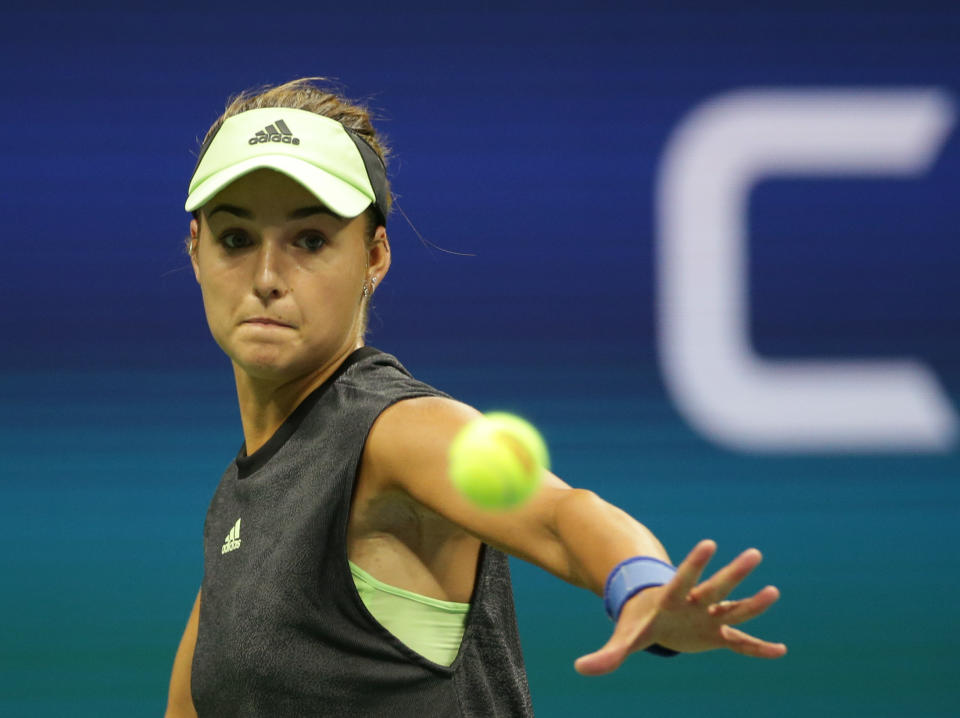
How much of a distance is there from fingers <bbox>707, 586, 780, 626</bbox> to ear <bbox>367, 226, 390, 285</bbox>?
2.54 feet

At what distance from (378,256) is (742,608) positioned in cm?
83

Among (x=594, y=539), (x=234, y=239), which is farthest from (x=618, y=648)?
(x=234, y=239)

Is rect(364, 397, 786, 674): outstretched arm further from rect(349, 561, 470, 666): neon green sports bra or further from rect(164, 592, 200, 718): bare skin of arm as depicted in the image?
rect(164, 592, 200, 718): bare skin of arm

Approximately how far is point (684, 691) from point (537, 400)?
72 cm

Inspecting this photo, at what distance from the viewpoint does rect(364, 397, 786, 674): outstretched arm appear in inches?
40.4

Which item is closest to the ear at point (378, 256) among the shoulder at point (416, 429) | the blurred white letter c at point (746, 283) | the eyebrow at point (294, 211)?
the eyebrow at point (294, 211)

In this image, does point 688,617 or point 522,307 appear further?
point 522,307

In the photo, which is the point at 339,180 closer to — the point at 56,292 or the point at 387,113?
the point at 387,113

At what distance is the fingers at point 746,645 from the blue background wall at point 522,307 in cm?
173

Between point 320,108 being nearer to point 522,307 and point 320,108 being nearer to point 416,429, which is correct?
point 416,429

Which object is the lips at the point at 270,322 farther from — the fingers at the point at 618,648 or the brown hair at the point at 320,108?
the fingers at the point at 618,648

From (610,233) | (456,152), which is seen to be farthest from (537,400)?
(456,152)

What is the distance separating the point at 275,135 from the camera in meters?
1.59

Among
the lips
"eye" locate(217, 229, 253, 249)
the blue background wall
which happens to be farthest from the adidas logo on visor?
the blue background wall
